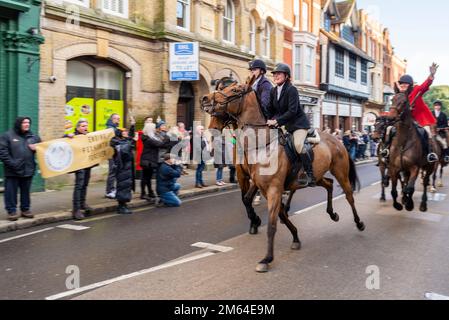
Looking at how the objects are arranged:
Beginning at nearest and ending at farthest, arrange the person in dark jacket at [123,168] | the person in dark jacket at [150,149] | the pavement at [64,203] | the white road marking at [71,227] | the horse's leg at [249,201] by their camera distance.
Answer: the horse's leg at [249,201], the white road marking at [71,227], the pavement at [64,203], the person in dark jacket at [123,168], the person in dark jacket at [150,149]

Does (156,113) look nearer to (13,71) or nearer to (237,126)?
(13,71)

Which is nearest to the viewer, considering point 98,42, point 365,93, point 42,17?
point 42,17

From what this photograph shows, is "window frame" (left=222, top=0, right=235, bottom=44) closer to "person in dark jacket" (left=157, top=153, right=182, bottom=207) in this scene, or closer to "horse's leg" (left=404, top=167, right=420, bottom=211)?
"person in dark jacket" (left=157, top=153, right=182, bottom=207)

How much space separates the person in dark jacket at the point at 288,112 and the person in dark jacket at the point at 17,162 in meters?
4.87

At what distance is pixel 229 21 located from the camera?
20531mm

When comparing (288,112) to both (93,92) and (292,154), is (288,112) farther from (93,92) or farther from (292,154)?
(93,92)

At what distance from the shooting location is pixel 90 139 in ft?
30.5

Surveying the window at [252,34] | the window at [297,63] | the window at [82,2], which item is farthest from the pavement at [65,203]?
the window at [297,63]

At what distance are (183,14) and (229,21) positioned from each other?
365 cm

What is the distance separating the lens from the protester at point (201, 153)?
1301 centimetres

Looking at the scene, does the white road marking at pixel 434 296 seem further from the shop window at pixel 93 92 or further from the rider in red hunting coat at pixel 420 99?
the shop window at pixel 93 92
